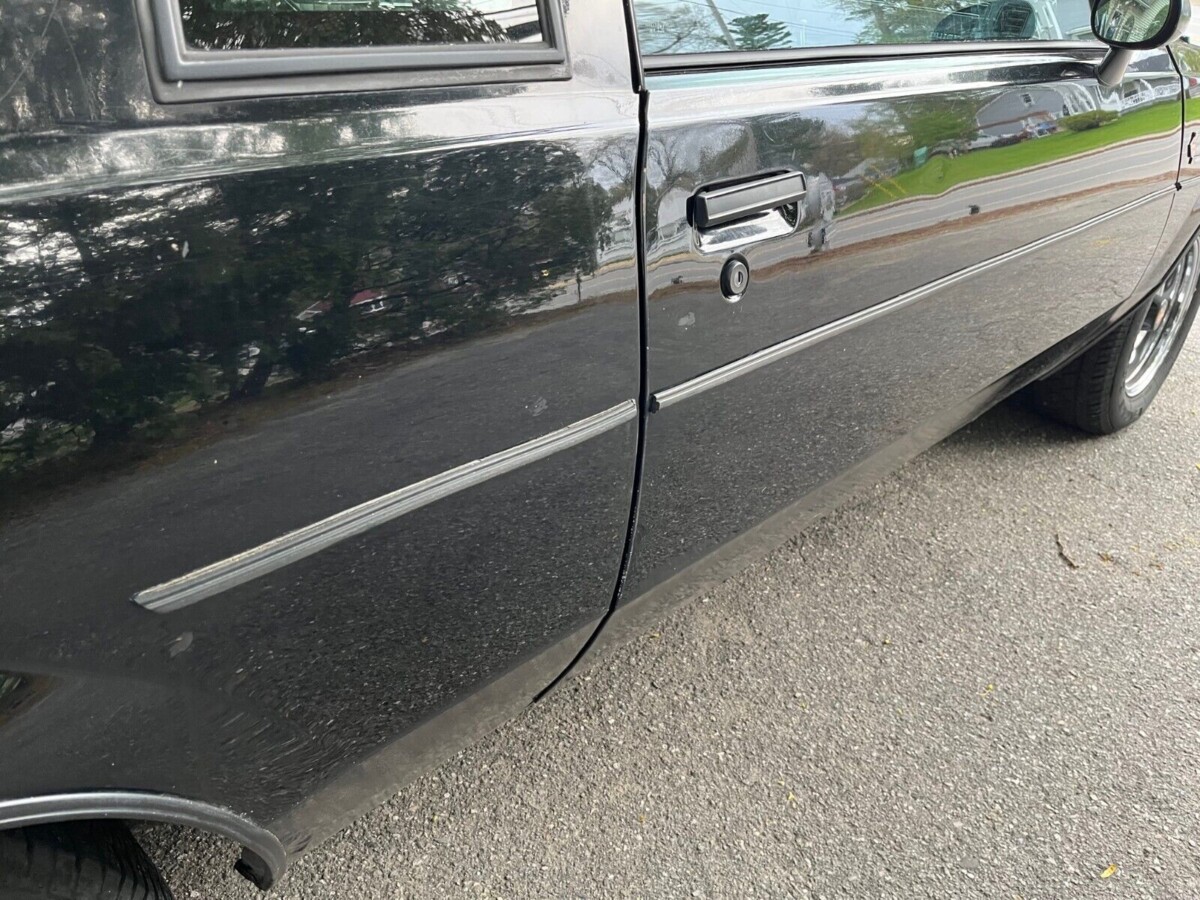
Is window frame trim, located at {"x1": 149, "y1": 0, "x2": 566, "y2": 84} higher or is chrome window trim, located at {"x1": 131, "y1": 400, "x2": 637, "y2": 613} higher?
window frame trim, located at {"x1": 149, "y1": 0, "x2": 566, "y2": 84}

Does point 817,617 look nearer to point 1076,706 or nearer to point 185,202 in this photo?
point 1076,706

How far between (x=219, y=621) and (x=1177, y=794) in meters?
1.95

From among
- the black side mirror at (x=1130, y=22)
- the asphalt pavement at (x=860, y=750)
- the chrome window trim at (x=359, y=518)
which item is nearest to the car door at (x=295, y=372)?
the chrome window trim at (x=359, y=518)

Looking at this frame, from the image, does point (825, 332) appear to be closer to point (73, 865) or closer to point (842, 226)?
point (842, 226)

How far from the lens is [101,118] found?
0.82m

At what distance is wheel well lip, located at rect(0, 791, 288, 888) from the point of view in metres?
0.93

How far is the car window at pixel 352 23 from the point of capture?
3.00ft

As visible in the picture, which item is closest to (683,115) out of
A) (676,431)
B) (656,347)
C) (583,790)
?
(656,347)

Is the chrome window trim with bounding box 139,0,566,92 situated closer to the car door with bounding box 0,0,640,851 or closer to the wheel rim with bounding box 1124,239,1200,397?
the car door with bounding box 0,0,640,851

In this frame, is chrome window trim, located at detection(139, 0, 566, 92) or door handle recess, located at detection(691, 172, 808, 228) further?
door handle recess, located at detection(691, 172, 808, 228)

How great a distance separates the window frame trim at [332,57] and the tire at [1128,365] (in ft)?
7.89

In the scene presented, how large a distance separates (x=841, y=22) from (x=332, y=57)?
104 cm

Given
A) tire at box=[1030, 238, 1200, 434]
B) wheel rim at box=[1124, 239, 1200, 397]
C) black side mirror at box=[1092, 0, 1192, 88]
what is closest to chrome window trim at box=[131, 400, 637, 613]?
black side mirror at box=[1092, 0, 1192, 88]

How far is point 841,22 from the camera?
5.45ft
